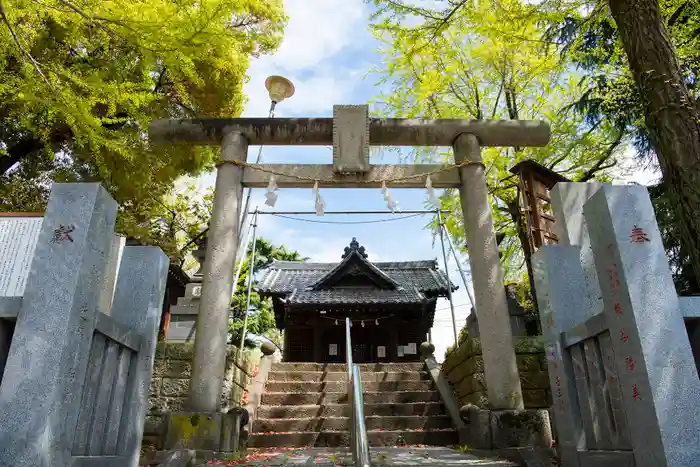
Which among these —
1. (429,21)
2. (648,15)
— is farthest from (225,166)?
(648,15)

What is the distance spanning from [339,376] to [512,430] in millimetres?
4768

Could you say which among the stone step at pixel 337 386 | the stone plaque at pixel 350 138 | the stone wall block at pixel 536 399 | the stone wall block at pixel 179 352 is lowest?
the stone wall block at pixel 536 399

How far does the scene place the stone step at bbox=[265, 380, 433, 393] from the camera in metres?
8.94

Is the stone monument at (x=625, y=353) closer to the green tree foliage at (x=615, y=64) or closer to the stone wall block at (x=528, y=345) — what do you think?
the stone wall block at (x=528, y=345)

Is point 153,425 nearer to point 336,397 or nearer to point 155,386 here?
point 155,386

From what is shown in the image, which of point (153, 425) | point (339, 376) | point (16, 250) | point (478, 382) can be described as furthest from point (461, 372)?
point (16, 250)

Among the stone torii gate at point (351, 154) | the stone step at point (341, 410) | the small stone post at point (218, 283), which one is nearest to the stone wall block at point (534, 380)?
the stone step at point (341, 410)

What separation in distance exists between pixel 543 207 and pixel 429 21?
16.0ft

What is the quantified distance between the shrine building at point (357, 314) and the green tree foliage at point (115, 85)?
5.78m

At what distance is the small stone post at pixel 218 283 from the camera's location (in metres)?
5.98

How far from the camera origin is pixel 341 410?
7953 millimetres

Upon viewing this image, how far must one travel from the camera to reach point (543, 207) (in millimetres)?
9969

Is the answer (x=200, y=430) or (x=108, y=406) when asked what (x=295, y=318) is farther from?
(x=108, y=406)

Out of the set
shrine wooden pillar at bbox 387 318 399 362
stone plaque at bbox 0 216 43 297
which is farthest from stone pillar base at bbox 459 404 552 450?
shrine wooden pillar at bbox 387 318 399 362
